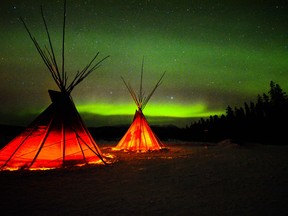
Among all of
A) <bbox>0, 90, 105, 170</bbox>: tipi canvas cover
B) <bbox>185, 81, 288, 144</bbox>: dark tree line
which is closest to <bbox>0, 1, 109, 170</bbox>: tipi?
<bbox>0, 90, 105, 170</bbox>: tipi canvas cover

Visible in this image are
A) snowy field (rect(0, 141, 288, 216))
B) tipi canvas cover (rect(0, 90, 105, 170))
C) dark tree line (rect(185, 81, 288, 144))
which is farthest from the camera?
dark tree line (rect(185, 81, 288, 144))

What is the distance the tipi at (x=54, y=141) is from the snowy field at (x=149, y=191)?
2.26 feet

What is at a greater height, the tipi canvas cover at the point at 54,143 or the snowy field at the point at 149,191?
the tipi canvas cover at the point at 54,143

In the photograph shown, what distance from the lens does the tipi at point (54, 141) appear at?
6.59 metres

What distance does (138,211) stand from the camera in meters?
3.21

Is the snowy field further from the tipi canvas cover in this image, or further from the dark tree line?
the dark tree line

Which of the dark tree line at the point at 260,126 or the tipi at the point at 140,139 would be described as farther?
the dark tree line at the point at 260,126

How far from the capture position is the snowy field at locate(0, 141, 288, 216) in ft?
10.7

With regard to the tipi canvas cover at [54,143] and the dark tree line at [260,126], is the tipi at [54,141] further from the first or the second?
the dark tree line at [260,126]

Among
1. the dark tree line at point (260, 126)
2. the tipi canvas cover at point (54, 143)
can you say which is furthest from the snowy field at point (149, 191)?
the dark tree line at point (260, 126)

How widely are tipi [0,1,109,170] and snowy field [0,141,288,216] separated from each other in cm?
69

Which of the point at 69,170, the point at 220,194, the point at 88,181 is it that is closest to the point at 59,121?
the point at 69,170

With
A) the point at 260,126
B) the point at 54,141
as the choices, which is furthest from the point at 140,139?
the point at 260,126

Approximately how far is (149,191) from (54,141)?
3763 millimetres
